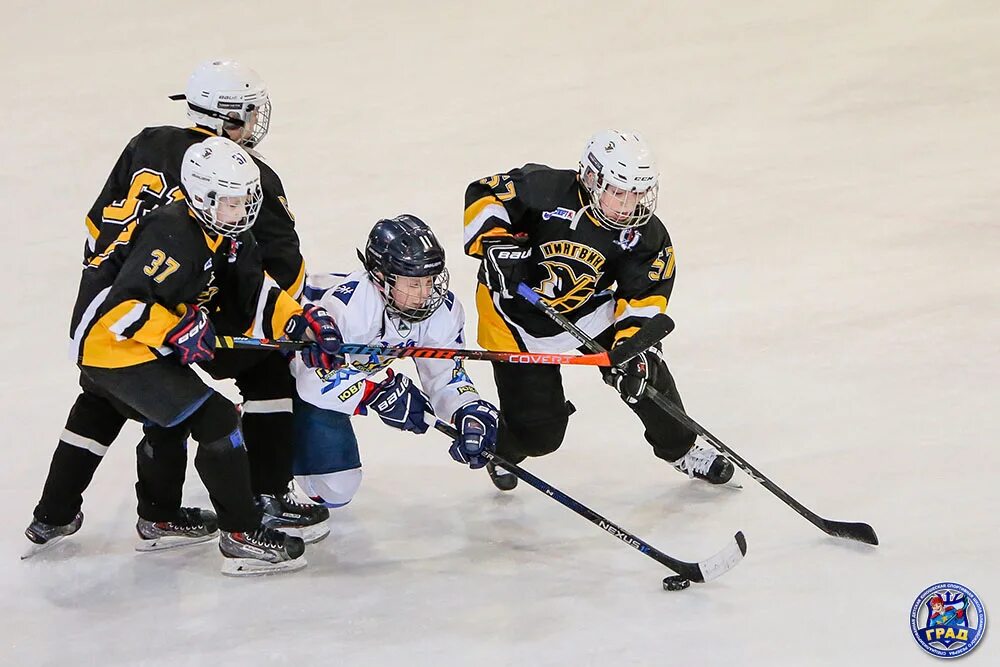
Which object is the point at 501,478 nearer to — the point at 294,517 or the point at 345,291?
the point at 294,517

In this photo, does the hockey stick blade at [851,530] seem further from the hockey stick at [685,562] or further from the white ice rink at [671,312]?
the hockey stick at [685,562]

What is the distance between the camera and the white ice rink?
3066 millimetres

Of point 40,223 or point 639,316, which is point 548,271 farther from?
point 40,223

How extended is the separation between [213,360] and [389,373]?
493mm

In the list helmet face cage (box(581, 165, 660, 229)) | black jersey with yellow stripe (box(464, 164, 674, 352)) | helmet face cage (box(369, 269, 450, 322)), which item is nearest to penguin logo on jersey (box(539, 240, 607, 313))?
black jersey with yellow stripe (box(464, 164, 674, 352))

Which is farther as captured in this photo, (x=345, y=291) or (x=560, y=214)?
(x=560, y=214)

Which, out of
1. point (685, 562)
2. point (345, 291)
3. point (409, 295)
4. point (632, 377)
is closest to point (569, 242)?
point (632, 377)

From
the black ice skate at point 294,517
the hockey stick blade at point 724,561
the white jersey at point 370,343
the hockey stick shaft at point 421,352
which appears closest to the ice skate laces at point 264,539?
the black ice skate at point 294,517

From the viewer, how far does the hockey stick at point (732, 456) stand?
3.31m

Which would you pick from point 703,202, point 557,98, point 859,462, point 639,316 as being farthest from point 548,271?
point 557,98

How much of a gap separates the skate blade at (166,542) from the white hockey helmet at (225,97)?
45.4 inches

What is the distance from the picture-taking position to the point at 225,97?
139 inches

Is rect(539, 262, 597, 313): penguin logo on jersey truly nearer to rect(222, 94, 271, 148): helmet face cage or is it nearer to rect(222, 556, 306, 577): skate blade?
rect(222, 94, 271, 148): helmet face cage

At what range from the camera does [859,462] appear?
3762mm
